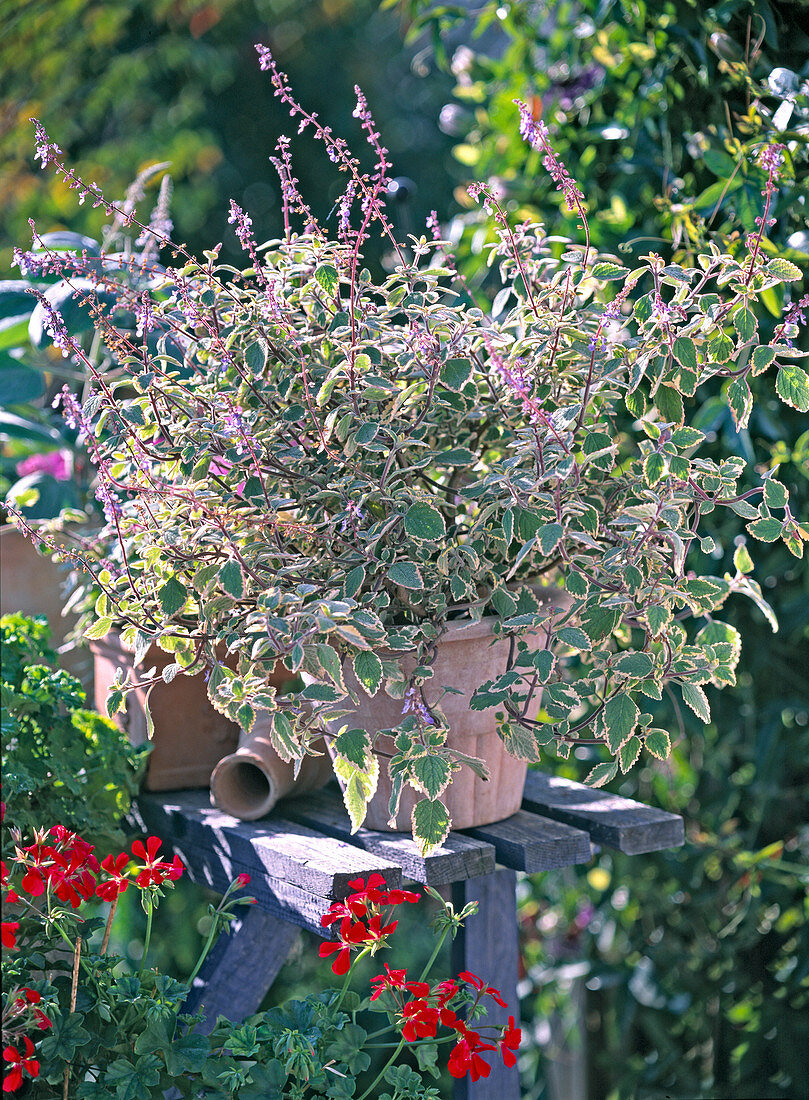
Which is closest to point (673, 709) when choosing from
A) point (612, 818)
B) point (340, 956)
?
point (612, 818)

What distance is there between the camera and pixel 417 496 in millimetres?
853

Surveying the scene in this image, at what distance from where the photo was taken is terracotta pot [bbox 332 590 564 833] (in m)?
0.91

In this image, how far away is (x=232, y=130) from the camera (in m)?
3.68

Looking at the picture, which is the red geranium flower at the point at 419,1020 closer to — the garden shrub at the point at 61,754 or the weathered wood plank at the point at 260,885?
the weathered wood plank at the point at 260,885

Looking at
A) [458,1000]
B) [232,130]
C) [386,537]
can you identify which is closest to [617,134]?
[386,537]

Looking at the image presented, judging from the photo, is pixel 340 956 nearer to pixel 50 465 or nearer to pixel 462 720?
pixel 462 720

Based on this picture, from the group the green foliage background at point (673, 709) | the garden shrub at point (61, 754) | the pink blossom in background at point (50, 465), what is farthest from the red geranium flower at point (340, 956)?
A: the pink blossom in background at point (50, 465)

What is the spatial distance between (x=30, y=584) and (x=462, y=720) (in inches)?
24.9

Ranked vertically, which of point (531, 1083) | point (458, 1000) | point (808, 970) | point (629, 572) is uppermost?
point (629, 572)

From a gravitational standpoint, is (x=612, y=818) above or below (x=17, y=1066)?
below

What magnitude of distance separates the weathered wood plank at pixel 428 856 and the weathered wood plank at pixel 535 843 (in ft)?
0.07

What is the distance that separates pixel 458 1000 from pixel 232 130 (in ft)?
11.4

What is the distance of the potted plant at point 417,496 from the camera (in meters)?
0.82

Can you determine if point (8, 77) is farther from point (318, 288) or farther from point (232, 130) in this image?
point (318, 288)
